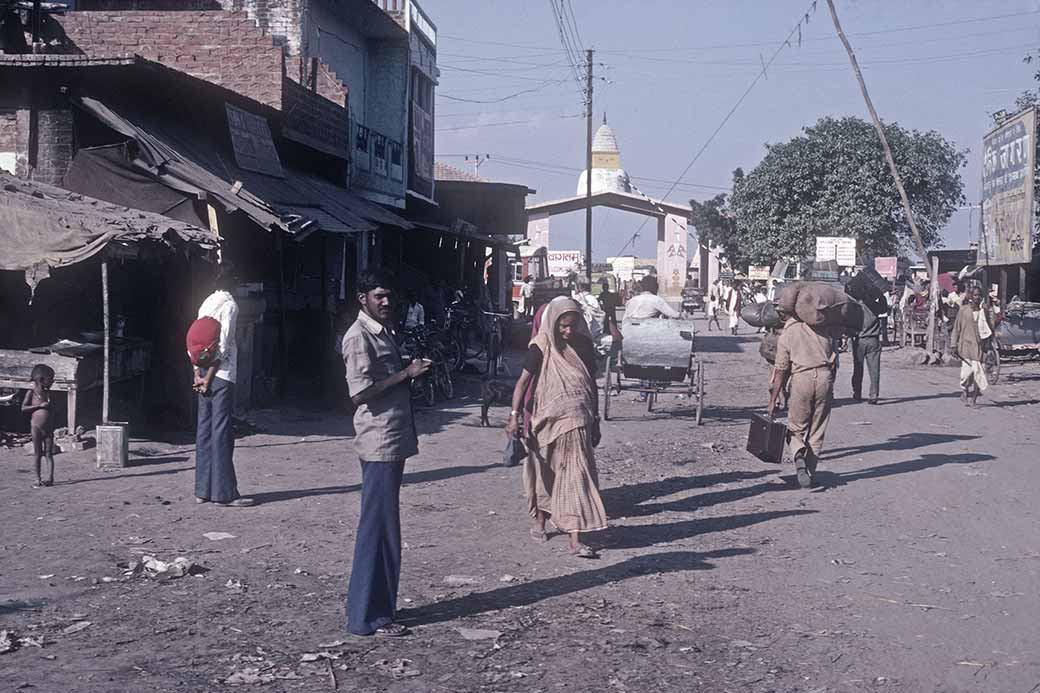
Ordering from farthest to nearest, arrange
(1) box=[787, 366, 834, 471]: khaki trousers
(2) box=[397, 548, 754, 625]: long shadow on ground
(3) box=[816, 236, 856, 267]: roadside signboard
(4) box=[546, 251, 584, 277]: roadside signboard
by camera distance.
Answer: (4) box=[546, 251, 584, 277]: roadside signboard
(3) box=[816, 236, 856, 267]: roadside signboard
(1) box=[787, 366, 834, 471]: khaki trousers
(2) box=[397, 548, 754, 625]: long shadow on ground

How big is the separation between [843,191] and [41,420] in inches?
1714

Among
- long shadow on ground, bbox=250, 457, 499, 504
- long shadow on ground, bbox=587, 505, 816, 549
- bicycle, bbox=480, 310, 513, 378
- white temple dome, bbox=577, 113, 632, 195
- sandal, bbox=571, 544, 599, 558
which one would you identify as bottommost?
long shadow on ground, bbox=587, 505, 816, 549

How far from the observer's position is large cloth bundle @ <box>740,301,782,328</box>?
47.6ft

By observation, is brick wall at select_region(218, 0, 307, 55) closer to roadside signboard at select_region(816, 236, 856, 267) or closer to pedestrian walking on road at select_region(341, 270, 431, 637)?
pedestrian walking on road at select_region(341, 270, 431, 637)

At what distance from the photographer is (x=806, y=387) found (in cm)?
1009

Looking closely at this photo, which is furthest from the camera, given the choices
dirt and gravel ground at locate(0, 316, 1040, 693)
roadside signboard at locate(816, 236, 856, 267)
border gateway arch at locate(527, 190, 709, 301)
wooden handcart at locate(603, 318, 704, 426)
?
border gateway arch at locate(527, 190, 709, 301)

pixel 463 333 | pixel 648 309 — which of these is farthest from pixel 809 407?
pixel 463 333

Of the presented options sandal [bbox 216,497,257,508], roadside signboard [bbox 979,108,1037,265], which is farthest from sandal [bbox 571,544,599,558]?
roadside signboard [bbox 979,108,1037,265]

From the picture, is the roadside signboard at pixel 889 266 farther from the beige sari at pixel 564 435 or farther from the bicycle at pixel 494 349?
the beige sari at pixel 564 435

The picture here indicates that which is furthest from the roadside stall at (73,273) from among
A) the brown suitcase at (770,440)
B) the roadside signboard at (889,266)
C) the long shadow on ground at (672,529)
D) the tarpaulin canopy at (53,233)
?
A: the roadside signboard at (889,266)

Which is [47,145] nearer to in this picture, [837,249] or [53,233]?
[53,233]

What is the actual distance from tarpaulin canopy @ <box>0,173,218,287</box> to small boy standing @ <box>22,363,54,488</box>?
1.40m

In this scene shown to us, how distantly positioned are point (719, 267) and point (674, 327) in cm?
6402

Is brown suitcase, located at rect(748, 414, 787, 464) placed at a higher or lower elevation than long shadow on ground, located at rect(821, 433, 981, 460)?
higher
